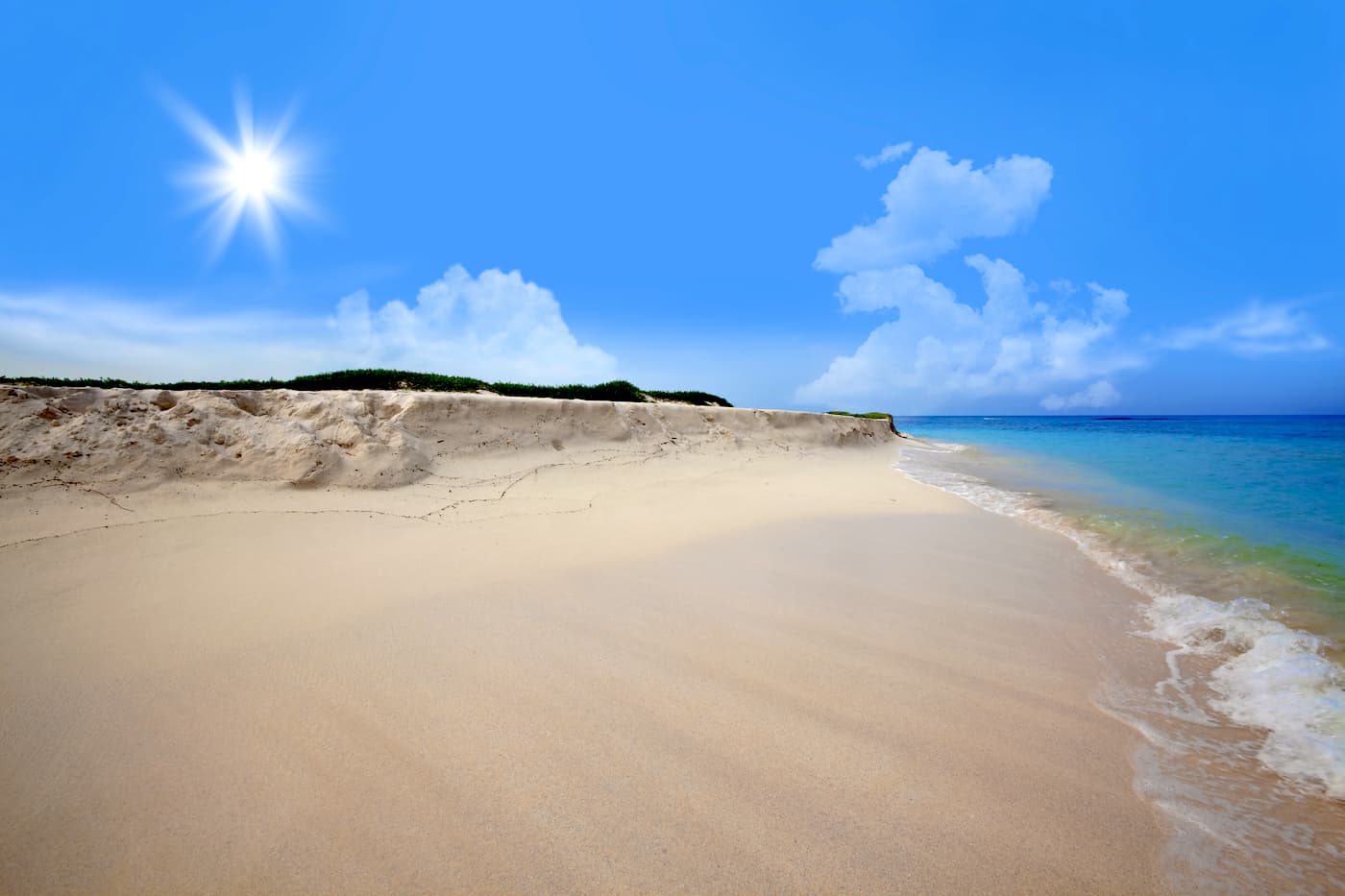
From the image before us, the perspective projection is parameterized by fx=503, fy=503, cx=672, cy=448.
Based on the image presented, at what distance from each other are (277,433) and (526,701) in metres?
6.33

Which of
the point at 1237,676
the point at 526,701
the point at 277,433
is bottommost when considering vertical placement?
the point at 1237,676

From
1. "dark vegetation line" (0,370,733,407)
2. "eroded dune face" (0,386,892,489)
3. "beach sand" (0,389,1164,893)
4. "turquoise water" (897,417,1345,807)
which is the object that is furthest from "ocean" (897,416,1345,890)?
"dark vegetation line" (0,370,733,407)

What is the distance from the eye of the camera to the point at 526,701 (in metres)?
2.30

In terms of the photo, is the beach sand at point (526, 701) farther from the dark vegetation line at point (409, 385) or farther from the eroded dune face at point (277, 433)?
the dark vegetation line at point (409, 385)

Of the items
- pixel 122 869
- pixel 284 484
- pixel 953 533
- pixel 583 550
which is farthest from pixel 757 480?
pixel 122 869

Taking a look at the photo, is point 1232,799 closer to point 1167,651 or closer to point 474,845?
point 1167,651

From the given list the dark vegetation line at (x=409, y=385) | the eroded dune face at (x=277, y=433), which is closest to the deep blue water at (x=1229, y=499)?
the eroded dune face at (x=277, y=433)

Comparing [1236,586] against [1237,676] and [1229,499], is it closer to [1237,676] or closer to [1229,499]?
[1237,676]

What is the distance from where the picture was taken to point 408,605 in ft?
10.7

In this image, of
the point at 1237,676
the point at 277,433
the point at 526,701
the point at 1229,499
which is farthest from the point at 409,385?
the point at 1229,499

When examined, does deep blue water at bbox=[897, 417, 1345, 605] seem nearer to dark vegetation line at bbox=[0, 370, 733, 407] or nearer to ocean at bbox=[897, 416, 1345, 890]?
ocean at bbox=[897, 416, 1345, 890]

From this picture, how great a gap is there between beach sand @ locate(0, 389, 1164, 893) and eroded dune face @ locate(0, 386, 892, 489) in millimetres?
85

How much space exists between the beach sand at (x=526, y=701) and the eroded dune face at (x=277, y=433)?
85mm

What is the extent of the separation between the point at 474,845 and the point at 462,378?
1307cm
